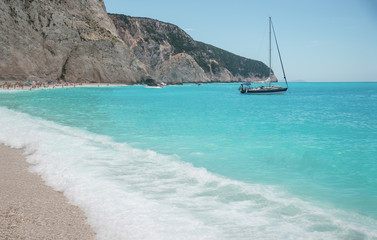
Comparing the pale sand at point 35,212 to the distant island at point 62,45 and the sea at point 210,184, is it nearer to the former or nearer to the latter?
the sea at point 210,184

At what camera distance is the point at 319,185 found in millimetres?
7625

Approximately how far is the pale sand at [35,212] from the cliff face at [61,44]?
6688cm

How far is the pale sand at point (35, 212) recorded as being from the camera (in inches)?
158

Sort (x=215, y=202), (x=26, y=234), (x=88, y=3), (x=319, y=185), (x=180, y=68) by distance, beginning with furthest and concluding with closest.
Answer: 1. (x=180, y=68)
2. (x=88, y=3)
3. (x=319, y=185)
4. (x=215, y=202)
5. (x=26, y=234)

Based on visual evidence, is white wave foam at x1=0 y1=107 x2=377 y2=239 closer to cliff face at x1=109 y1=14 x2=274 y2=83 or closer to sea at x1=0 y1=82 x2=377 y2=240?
sea at x1=0 y1=82 x2=377 y2=240

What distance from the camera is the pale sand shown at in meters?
4.01

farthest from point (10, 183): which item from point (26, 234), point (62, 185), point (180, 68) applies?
point (180, 68)

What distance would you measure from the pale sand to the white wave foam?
0.22m

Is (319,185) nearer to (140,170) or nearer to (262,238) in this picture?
(262,238)

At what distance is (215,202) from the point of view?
574 cm

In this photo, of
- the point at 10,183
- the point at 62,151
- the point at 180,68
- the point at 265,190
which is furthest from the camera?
the point at 180,68

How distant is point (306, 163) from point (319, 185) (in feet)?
8.68

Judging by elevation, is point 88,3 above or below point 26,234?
above

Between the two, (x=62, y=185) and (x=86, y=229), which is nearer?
(x=86, y=229)
